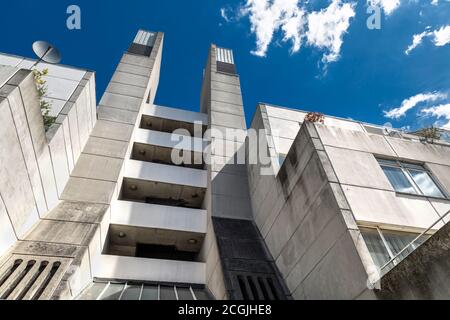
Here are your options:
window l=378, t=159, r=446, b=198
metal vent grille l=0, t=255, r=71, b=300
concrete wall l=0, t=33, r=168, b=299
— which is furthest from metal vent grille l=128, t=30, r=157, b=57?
window l=378, t=159, r=446, b=198

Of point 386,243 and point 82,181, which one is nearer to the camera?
point 386,243

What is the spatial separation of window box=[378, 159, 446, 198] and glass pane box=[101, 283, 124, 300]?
33.5 feet

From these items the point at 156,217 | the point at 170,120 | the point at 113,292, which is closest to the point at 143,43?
the point at 170,120

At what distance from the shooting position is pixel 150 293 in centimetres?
1001

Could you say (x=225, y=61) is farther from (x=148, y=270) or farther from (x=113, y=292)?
(x=113, y=292)

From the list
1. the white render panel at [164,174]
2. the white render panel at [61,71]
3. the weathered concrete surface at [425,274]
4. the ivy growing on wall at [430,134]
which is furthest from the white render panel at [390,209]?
the white render panel at [61,71]

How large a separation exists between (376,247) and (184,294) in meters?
7.34

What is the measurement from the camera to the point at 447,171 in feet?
28.7

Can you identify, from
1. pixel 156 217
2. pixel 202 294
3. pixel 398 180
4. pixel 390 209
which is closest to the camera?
pixel 390 209

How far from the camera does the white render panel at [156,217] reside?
12.9 metres

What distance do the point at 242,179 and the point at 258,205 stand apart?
2.79 m

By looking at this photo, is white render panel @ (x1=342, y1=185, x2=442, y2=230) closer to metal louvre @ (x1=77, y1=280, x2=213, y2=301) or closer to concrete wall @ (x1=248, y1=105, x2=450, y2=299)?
concrete wall @ (x1=248, y1=105, x2=450, y2=299)
